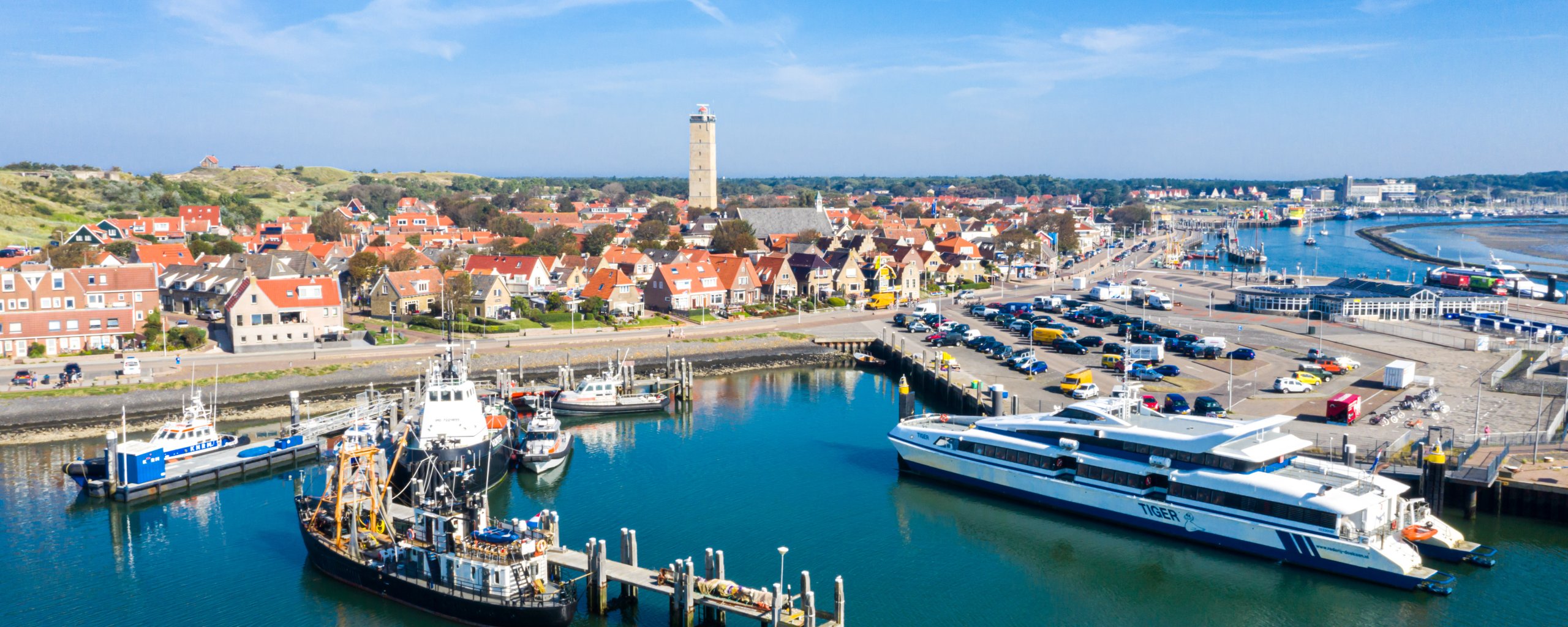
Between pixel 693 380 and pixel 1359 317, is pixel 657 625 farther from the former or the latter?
pixel 1359 317

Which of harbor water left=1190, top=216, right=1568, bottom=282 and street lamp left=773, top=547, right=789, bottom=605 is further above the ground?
harbor water left=1190, top=216, right=1568, bottom=282

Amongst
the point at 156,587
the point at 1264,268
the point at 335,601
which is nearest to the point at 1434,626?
the point at 335,601

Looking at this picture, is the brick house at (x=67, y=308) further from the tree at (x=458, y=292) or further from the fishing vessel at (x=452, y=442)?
the fishing vessel at (x=452, y=442)

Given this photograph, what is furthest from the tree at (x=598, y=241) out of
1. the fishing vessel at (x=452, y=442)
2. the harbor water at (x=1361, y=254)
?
the harbor water at (x=1361, y=254)

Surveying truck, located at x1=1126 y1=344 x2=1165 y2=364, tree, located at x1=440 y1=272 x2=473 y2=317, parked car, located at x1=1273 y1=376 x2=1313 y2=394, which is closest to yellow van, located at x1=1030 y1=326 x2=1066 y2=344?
truck, located at x1=1126 y1=344 x2=1165 y2=364

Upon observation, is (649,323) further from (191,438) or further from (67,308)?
(191,438)

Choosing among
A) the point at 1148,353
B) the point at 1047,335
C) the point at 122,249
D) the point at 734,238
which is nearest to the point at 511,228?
the point at 734,238

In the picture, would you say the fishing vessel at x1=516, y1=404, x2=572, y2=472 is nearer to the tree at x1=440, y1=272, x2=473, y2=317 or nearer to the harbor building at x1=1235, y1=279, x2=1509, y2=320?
the tree at x1=440, y1=272, x2=473, y2=317

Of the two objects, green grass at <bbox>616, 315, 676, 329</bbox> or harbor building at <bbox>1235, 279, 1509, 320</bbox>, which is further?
green grass at <bbox>616, 315, 676, 329</bbox>
